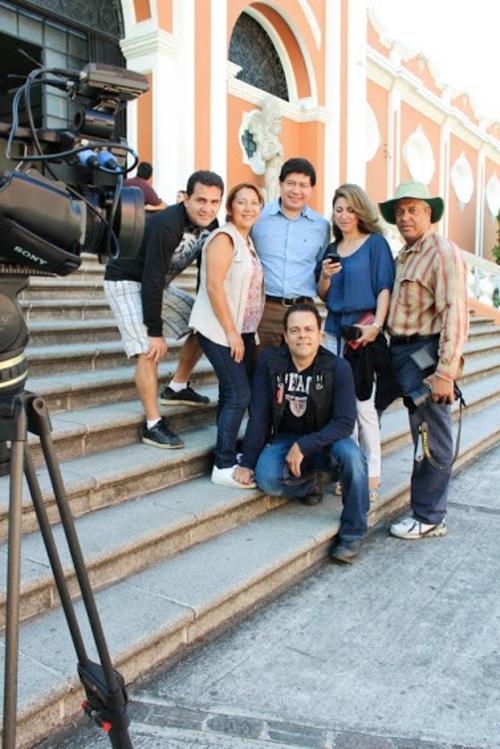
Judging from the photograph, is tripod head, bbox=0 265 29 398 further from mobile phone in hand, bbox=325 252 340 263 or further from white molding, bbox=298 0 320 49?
white molding, bbox=298 0 320 49

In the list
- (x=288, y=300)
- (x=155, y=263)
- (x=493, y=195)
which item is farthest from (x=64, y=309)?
(x=493, y=195)

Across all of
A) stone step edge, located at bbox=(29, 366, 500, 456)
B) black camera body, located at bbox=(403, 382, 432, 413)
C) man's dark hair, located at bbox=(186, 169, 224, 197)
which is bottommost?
stone step edge, located at bbox=(29, 366, 500, 456)

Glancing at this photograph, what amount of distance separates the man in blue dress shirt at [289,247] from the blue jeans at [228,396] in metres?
0.48

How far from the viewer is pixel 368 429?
12.1 feet

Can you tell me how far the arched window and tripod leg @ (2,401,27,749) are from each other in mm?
10700

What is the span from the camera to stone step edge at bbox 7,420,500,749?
200cm

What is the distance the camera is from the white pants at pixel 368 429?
3682 millimetres

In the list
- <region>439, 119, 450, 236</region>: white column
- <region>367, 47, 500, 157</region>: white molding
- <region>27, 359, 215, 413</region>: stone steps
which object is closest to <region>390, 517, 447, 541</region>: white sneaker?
<region>27, 359, 215, 413</region>: stone steps

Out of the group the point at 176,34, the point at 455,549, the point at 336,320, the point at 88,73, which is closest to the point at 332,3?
the point at 176,34

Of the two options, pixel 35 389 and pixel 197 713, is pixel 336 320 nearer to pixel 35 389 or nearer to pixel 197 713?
pixel 35 389

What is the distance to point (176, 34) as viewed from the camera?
29.2 feet

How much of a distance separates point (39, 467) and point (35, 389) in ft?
1.87

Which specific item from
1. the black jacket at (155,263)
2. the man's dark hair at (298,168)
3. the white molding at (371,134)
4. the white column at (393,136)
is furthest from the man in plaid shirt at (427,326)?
the white column at (393,136)

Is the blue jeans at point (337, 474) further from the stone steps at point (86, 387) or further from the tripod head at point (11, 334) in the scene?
the tripod head at point (11, 334)
